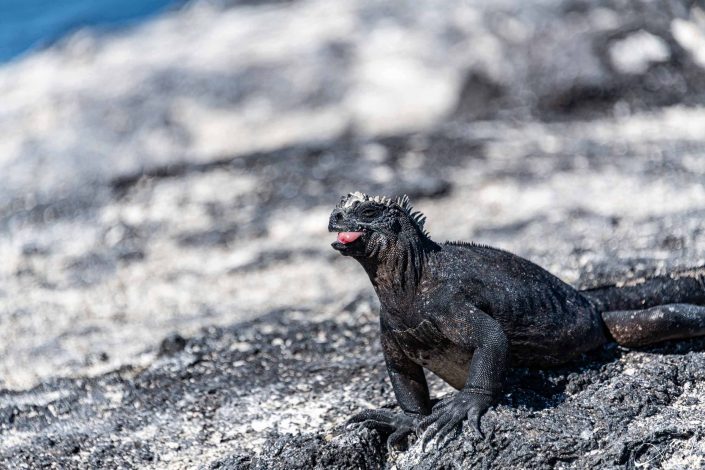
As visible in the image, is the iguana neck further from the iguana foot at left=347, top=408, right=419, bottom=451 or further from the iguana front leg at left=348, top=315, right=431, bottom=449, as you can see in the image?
the iguana foot at left=347, top=408, right=419, bottom=451

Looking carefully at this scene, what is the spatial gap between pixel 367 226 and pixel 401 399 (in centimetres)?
Result: 67

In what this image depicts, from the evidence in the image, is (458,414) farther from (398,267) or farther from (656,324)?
(656,324)

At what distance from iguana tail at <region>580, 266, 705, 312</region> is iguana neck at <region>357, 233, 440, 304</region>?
0.89 metres

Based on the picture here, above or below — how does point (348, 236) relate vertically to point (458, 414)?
above

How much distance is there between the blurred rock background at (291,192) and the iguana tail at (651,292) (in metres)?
0.27

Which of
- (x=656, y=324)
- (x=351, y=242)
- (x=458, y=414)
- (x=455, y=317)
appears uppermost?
(x=351, y=242)

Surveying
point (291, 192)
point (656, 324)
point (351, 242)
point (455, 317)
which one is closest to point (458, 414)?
point (455, 317)

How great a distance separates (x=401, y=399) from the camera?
3.55m

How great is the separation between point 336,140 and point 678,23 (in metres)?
3.47

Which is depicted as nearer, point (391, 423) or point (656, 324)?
point (391, 423)

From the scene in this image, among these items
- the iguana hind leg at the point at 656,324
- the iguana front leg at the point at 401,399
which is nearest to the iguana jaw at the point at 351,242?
the iguana front leg at the point at 401,399

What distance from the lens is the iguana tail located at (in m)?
3.96

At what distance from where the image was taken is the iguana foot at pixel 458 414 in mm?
3180

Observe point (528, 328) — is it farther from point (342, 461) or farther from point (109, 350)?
point (109, 350)
